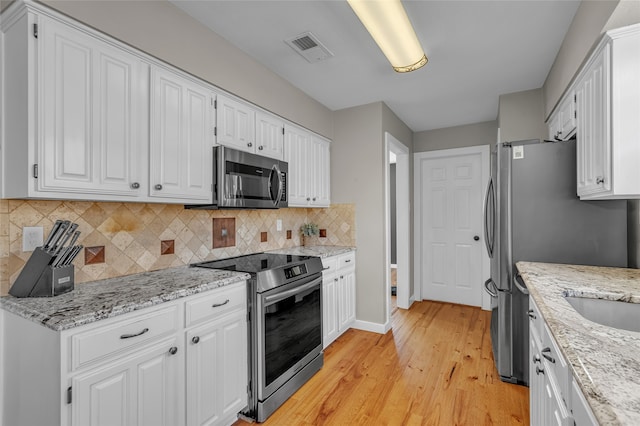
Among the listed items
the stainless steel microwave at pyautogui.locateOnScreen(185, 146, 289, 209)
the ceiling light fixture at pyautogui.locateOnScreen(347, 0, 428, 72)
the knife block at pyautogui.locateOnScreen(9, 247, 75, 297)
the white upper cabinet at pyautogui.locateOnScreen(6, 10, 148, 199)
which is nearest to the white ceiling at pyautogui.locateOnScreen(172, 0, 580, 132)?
the ceiling light fixture at pyautogui.locateOnScreen(347, 0, 428, 72)

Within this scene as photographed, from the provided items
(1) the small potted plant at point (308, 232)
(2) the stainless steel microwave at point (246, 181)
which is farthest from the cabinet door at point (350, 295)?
(2) the stainless steel microwave at point (246, 181)

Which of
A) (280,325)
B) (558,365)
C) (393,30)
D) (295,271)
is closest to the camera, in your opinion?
(558,365)

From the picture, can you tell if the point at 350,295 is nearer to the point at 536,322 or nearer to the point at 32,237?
the point at 536,322

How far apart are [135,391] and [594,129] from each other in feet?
8.84

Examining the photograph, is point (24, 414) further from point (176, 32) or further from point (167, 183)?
point (176, 32)

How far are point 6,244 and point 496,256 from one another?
9.98 feet

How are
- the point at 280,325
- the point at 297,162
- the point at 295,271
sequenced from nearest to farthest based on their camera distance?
the point at 280,325 < the point at 295,271 < the point at 297,162

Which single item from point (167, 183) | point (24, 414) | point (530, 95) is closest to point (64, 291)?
point (24, 414)

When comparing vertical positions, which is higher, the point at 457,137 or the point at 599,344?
the point at 457,137

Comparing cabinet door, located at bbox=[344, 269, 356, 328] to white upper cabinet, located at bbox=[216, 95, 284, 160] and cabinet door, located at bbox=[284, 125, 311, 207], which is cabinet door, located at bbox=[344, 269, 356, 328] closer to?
cabinet door, located at bbox=[284, 125, 311, 207]

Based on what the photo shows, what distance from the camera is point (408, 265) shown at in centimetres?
430

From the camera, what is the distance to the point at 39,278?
1343mm

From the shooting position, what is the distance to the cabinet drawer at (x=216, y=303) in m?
1.59

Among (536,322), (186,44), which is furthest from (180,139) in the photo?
(536,322)
